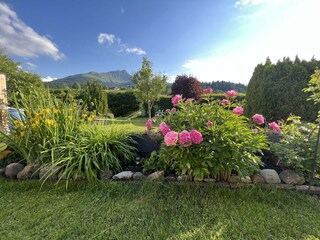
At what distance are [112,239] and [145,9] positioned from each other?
20.0 feet

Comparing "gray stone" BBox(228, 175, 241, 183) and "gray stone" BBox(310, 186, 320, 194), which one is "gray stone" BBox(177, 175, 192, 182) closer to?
"gray stone" BBox(228, 175, 241, 183)

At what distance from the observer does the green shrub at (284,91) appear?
4.00 metres

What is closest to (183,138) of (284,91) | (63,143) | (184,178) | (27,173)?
(184,178)

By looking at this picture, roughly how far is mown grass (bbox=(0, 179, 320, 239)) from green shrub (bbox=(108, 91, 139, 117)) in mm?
11687

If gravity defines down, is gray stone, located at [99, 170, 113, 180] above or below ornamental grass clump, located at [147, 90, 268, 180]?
below

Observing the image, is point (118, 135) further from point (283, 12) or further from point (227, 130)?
point (283, 12)

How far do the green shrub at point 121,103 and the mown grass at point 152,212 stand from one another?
1169cm

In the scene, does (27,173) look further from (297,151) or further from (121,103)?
(121,103)

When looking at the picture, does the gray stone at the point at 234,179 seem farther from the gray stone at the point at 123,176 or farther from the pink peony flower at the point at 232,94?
the gray stone at the point at 123,176

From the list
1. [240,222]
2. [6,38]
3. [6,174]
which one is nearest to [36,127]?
[6,174]

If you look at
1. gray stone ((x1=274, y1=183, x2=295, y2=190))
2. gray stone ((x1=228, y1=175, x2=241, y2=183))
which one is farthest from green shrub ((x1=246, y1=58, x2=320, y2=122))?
gray stone ((x1=228, y1=175, x2=241, y2=183))

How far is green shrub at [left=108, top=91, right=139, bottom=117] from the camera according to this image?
1345cm

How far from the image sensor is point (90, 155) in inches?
83.4

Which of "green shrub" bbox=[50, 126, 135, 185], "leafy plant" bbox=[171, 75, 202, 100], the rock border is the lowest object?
the rock border
